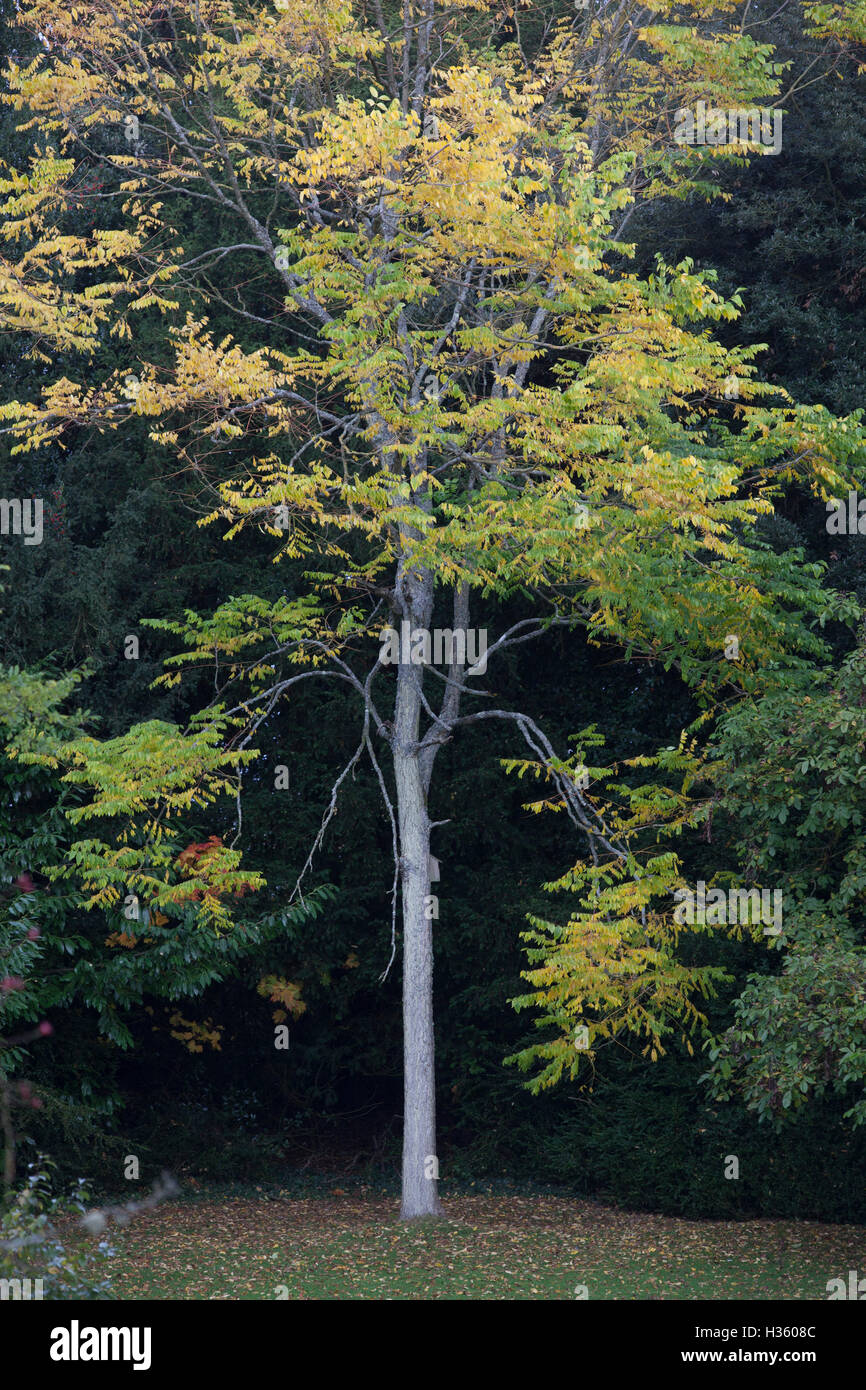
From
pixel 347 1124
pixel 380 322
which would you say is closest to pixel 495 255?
pixel 380 322

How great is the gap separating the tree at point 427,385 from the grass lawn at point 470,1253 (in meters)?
0.91

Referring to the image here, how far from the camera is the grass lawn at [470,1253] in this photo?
10.1m

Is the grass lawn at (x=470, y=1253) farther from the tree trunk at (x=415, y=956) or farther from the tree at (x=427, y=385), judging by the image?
the tree at (x=427, y=385)

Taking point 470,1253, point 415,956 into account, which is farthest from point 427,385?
point 470,1253

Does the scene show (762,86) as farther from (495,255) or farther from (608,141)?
(495,255)

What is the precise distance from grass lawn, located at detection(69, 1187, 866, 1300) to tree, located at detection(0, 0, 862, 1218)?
0.91m

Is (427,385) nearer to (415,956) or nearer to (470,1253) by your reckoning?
(415,956)

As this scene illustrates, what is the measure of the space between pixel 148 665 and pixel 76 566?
124cm

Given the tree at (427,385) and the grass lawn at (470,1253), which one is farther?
the tree at (427,385)

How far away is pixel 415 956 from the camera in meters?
12.3

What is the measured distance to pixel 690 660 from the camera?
12.5 meters

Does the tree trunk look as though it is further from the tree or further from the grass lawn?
the grass lawn

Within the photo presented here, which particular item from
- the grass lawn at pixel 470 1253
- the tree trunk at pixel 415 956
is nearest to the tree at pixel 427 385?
the tree trunk at pixel 415 956

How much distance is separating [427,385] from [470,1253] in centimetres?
768
